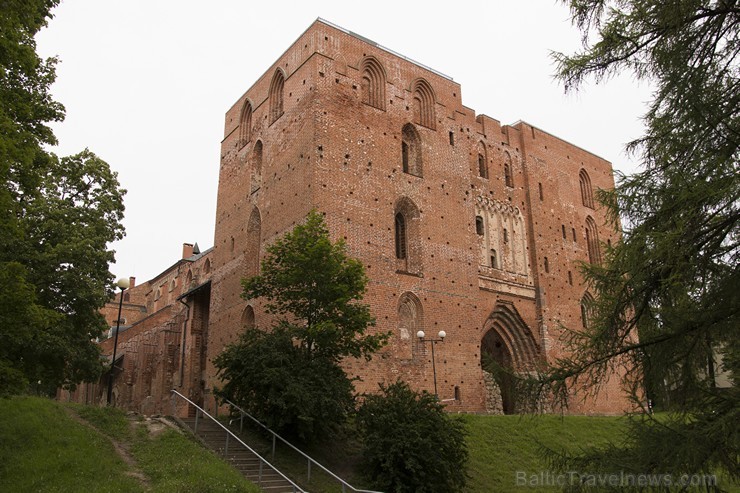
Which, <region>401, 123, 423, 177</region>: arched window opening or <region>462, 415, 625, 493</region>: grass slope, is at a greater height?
<region>401, 123, 423, 177</region>: arched window opening

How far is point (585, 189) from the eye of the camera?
34156 mm

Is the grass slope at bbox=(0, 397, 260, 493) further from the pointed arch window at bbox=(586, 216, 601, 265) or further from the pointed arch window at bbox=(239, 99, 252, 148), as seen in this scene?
the pointed arch window at bbox=(586, 216, 601, 265)

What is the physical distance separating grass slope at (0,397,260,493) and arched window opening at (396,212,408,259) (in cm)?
1132

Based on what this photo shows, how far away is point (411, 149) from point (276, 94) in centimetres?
642

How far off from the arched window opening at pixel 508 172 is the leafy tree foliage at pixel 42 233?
1788 cm

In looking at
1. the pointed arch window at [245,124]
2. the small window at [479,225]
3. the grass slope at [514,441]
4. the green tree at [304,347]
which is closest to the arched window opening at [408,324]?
the grass slope at [514,441]

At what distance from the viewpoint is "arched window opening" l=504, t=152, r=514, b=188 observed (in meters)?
29.9

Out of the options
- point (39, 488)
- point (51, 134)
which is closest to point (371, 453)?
point (39, 488)

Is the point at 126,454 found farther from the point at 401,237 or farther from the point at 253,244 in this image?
the point at 401,237

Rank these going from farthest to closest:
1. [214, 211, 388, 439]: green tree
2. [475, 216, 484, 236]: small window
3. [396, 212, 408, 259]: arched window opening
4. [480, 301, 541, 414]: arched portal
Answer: [475, 216, 484, 236]: small window → [480, 301, 541, 414]: arched portal → [396, 212, 408, 259]: arched window opening → [214, 211, 388, 439]: green tree

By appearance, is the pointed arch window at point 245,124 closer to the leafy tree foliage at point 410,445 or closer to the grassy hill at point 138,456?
the grassy hill at point 138,456

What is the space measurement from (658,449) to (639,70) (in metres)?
4.48

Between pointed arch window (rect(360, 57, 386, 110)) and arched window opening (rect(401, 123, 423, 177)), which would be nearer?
pointed arch window (rect(360, 57, 386, 110))

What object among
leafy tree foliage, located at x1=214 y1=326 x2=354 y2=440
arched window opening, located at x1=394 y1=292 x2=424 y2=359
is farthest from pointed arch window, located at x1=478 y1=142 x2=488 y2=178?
leafy tree foliage, located at x1=214 y1=326 x2=354 y2=440
